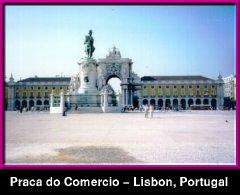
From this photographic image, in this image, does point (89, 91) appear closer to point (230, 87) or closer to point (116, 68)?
point (116, 68)

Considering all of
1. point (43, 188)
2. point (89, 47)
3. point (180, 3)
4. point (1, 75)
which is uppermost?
point (89, 47)

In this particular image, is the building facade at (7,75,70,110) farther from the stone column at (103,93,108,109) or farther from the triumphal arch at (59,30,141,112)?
the stone column at (103,93,108,109)

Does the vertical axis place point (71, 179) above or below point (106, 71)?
below

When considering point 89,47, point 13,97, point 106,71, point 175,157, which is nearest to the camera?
point 175,157

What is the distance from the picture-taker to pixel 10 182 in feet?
16.0

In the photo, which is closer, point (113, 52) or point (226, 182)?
point (226, 182)

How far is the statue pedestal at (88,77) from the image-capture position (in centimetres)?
3638

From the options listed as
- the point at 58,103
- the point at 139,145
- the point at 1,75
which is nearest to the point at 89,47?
the point at 58,103

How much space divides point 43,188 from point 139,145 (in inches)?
168

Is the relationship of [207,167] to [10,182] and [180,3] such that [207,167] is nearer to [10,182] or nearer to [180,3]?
[180,3]

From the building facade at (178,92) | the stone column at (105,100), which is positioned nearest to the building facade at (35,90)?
the building facade at (178,92)
